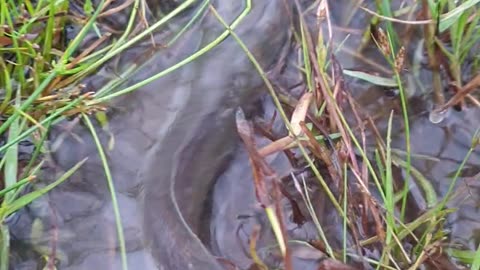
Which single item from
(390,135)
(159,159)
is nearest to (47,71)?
(159,159)

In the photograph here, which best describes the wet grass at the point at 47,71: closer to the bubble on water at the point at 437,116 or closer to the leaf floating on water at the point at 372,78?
the leaf floating on water at the point at 372,78

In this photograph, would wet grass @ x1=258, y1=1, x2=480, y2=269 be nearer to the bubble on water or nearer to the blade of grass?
the bubble on water

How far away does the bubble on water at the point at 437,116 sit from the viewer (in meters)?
1.36

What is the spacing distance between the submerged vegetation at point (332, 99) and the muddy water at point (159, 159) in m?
0.02

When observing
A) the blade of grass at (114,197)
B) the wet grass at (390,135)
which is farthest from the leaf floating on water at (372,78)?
the blade of grass at (114,197)

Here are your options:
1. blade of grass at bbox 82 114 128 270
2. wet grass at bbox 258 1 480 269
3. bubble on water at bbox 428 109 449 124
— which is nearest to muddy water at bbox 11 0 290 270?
blade of grass at bbox 82 114 128 270

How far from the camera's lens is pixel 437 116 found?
136cm

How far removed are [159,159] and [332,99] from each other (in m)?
0.28

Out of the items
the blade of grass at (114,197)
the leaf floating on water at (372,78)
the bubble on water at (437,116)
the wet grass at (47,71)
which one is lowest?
the bubble on water at (437,116)

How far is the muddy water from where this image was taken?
4.00 feet

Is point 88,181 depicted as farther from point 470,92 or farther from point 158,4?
point 470,92

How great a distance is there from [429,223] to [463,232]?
2.2 inches

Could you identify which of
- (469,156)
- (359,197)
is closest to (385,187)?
(359,197)

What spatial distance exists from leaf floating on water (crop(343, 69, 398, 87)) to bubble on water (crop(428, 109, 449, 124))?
0.24 ft
